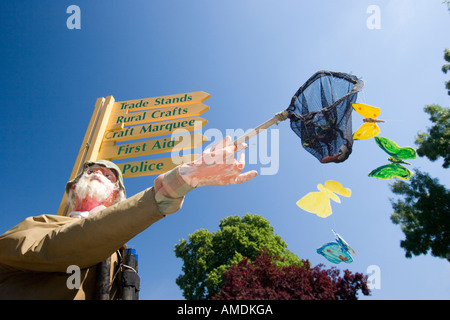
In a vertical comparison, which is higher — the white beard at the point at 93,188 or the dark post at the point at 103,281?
the white beard at the point at 93,188

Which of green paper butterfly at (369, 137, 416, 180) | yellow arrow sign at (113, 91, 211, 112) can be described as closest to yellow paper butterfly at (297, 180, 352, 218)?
green paper butterfly at (369, 137, 416, 180)

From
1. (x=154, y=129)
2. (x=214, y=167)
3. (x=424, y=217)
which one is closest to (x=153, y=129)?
(x=154, y=129)

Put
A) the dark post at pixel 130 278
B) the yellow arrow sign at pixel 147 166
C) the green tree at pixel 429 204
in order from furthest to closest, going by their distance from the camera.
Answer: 1. the green tree at pixel 429 204
2. the yellow arrow sign at pixel 147 166
3. the dark post at pixel 130 278

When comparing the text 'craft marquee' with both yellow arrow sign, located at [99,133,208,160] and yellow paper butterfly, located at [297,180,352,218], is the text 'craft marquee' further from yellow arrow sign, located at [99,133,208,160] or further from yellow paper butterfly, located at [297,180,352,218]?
yellow paper butterfly, located at [297,180,352,218]

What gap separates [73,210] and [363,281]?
744 centimetres

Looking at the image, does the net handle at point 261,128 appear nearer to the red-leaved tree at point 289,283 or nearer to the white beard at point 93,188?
the white beard at point 93,188

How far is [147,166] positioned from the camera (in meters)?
3.58

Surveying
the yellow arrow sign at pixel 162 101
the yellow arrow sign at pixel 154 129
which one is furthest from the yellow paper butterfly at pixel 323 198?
the yellow arrow sign at pixel 162 101

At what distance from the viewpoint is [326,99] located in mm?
2795

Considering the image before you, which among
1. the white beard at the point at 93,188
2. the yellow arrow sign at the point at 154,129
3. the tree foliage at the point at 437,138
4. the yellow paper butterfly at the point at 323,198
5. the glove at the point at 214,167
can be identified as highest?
the tree foliage at the point at 437,138

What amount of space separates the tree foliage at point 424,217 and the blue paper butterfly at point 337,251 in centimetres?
458

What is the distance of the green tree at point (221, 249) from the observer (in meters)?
10.9
